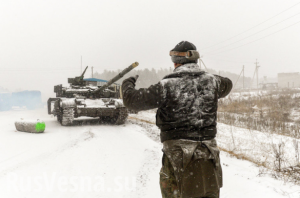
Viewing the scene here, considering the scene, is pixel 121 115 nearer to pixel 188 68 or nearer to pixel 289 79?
pixel 188 68

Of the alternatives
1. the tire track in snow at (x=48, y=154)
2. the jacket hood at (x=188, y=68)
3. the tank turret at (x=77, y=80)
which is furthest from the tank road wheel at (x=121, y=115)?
the jacket hood at (x=188, y=68)

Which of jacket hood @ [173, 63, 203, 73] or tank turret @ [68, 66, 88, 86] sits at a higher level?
tank turret @ [68, 66, 88, 86]

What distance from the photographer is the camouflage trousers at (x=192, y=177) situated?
1.84 metres

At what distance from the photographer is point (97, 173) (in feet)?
13.4

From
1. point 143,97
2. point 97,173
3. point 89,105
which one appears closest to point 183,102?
point 143,97

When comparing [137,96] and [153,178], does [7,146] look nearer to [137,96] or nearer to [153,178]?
[153,178]

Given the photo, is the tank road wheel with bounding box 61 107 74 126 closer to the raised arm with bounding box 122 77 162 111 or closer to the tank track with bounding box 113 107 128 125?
the tank track with bounding box 113 107 128 125

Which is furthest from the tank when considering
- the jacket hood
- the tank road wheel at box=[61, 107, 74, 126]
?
the jacket hood

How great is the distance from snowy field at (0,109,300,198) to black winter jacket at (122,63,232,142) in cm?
173

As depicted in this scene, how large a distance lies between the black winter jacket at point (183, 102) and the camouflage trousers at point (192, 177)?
133mm

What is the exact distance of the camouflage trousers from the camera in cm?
184

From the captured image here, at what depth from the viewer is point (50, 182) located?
12.0 feet

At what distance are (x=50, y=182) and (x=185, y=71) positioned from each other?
9.08 ft

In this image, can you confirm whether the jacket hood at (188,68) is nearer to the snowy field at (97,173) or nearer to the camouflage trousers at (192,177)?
the camouflage trousers at (192,177)
